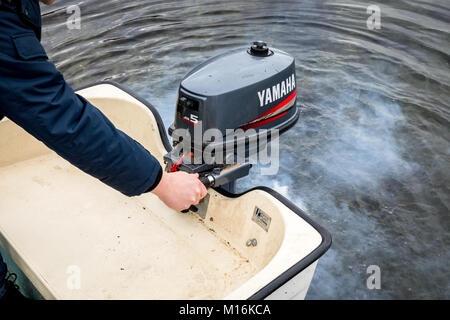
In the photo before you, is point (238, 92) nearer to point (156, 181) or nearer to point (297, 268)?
point (156, 181)

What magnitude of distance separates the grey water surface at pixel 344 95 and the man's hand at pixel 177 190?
0.88 m

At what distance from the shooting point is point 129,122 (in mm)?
2189

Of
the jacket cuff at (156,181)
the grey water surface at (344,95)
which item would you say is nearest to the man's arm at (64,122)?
the jacket cuff at (156,181)

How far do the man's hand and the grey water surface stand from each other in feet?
2.88

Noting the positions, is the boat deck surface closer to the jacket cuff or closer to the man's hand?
the man's hand

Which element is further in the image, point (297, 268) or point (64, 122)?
point (297, 268)

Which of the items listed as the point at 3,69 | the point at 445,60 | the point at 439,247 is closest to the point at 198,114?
the point at 3,69

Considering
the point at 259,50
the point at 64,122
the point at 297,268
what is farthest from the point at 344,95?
the point at 64,122

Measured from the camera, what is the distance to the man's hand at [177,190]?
1.29 metres

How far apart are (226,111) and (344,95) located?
6.50 ft

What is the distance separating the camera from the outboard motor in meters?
1.59

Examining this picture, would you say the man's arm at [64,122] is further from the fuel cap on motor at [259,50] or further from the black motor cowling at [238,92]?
the fuel cap on motor at [259,50]

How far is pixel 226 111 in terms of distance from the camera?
5.24 feet

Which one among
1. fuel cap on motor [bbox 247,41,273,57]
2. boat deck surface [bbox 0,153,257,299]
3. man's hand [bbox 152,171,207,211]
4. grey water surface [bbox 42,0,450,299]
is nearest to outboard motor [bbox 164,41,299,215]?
fuel cap on motor [bbox 247,41,273,57]
